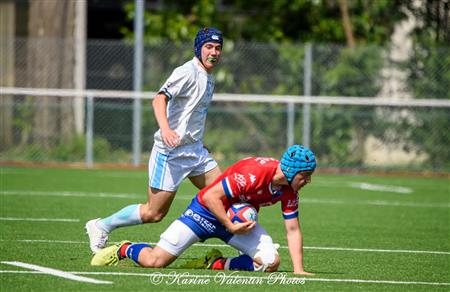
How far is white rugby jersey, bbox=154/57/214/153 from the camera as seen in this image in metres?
9.08

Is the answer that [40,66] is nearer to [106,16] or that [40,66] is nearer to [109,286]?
[106,16]

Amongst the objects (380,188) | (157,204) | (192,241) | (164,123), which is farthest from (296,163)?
(380,188)

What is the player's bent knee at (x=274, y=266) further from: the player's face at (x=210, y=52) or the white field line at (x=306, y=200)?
the white field line at (x=306, y=200)

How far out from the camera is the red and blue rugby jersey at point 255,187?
26.4ft

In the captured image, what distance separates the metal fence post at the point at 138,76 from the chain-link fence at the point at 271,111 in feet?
0.79

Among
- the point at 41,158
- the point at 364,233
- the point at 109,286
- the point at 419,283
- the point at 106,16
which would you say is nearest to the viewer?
the point at 109,286

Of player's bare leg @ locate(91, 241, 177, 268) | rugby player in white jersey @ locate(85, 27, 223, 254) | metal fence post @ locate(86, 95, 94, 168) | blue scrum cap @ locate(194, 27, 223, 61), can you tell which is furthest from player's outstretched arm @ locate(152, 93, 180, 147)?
metal fence post @ locate(86, 95, 94, 168)

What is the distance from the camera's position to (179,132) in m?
9.13

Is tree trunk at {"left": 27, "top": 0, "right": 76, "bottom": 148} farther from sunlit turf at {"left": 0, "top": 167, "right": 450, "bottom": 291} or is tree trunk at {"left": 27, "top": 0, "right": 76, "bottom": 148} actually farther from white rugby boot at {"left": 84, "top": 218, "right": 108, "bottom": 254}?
white rugby boot at {"left": 84, "top": 218, "right": 108, "bottom": 254}

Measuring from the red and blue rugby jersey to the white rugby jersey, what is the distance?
990 mm

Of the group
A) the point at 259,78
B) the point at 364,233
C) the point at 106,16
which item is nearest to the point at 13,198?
the point at 364,233

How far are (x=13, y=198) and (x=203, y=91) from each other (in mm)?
6161

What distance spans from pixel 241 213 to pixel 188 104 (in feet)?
4.61

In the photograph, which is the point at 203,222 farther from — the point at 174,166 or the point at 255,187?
the point at 174,166
